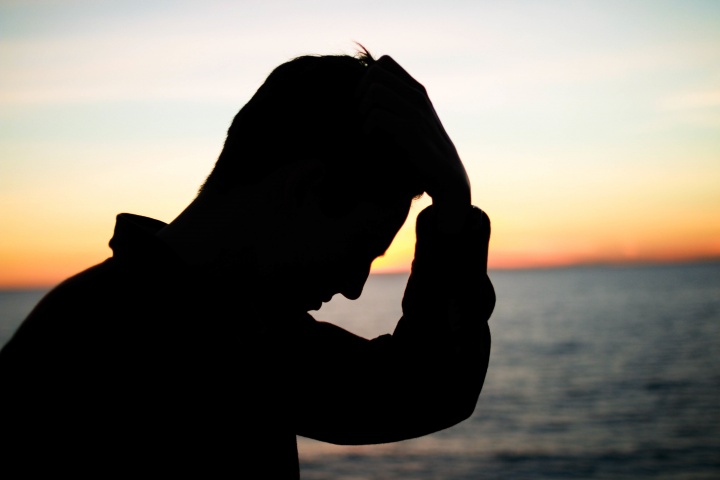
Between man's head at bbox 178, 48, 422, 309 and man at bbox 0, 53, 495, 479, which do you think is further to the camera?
man's head at bbox 178, 48, 422, 309

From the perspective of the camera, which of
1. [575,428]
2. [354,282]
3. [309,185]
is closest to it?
[309,185]

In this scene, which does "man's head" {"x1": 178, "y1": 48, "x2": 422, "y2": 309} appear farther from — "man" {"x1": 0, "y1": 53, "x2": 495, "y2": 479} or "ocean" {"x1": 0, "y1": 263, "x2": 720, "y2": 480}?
"ocean" {"x1": 0, "y1": 263, "x2": 720, "y2": 480}

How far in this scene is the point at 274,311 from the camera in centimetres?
150

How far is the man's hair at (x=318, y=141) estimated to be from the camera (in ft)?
4.88

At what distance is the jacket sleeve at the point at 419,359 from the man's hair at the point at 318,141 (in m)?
0.17

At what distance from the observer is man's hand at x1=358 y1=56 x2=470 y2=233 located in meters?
1.48

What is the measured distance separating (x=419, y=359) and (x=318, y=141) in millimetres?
512

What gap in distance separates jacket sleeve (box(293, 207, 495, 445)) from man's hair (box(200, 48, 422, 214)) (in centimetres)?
17

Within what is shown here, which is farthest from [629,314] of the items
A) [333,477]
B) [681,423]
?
[333,477]

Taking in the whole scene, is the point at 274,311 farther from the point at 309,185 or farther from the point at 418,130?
the point at 418,130

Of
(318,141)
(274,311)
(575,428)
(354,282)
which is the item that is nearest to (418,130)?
(318,141)

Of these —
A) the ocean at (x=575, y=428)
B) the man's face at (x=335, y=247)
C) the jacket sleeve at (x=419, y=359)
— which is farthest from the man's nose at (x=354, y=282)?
the ocean at (x=575, y=428)

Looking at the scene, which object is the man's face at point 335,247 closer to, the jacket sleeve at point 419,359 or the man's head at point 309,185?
the man's head at point 309,185

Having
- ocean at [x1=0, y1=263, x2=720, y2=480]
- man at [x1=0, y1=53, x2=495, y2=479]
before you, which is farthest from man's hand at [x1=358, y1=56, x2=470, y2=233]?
ocean at [x1=0, y1=263, x2=720, y2=480]
